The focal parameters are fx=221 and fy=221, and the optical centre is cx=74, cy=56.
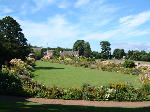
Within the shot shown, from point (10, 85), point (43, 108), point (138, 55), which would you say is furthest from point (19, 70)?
point (138, 55)

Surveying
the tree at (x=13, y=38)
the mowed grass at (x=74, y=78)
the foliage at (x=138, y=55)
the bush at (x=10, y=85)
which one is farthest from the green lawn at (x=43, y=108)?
the foliage at (x=138, y=55)

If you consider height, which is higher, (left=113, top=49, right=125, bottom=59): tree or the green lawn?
(left=113, top=49, right=125, bottom=59): tree

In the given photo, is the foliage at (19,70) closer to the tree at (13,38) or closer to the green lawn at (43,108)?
the tree at (13,38)

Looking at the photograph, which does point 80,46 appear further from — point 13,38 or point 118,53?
point 13,38

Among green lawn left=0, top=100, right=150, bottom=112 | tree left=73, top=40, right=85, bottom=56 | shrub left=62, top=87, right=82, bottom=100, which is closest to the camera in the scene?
green lawn left=0, top=100, right=150, bottom=112

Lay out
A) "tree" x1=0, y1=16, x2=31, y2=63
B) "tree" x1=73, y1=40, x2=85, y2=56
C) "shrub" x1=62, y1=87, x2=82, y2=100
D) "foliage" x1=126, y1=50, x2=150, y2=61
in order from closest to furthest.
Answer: "shrub" x1=62, y1=87, x2=82, y2=100 < "tree" x1=0, y1=16, x2=31, y2=63 < "foliage" x1=126, y1=50, x2=150, y2=61 < "tree" x1=73, y1=40, x2=85, y2=56

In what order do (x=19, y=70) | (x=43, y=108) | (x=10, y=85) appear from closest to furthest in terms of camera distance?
1. (x=43, y=108)
2. (x=10, y=85)
3. (x=19, y=70)

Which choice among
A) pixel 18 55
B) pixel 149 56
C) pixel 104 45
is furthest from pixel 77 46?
pixel 18 55

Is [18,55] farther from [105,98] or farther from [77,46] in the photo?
[77,46]

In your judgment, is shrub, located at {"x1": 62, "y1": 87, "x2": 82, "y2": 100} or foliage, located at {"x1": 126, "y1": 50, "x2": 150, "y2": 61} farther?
foliage, located at {"x1": 126, "y1": 50, "x2": 150, "y2": 61}

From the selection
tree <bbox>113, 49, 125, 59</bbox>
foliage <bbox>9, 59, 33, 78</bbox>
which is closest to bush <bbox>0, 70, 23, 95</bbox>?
foliage <bbox>9, 59, 33, 78</bbox>

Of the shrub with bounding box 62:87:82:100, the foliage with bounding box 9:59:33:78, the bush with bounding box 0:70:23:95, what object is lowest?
the shrub with bounding box 62:87:82:100

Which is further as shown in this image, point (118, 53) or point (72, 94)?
point (118, 53)

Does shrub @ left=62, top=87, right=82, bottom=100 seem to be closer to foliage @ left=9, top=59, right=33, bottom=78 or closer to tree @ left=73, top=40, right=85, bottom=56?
foliage @ left=9, top=59, right=33, bottom=78
